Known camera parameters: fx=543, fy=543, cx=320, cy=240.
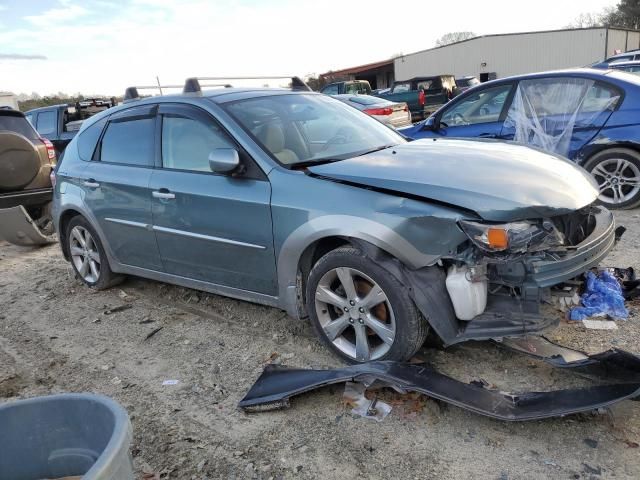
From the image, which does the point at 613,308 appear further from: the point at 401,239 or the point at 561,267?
the point at 401,239

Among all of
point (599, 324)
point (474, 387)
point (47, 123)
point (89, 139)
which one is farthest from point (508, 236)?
point (47, 123)

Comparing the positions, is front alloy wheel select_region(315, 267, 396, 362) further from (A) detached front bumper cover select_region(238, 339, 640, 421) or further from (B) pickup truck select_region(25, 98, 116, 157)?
(B) pickup truck select_region(25, 98, 116, 157)

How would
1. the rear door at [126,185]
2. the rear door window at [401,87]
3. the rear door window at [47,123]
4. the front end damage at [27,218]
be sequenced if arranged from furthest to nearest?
the rear door window at [401,87]
the rear door window at [47,123]
the front end damage at [27,218]
the rear door at [126,185]

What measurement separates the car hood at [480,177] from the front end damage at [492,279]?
114mm

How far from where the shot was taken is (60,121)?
11953 mm

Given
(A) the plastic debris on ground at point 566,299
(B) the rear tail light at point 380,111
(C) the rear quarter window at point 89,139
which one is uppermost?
(C) the rear quarter window at point 89,139

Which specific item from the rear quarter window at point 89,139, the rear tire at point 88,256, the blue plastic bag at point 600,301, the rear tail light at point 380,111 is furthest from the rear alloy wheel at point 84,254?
the rear tail light at point 380,111

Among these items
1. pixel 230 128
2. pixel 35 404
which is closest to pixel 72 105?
pixel 230 128

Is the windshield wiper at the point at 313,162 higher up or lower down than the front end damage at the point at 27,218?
higher up

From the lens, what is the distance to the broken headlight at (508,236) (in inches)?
111

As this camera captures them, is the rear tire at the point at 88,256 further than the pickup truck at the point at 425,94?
No

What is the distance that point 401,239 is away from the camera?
9.78 feet

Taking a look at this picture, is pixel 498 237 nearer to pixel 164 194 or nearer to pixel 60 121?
pixel 164 194

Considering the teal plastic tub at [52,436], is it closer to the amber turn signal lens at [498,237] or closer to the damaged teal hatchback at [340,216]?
the damaged teal hatchback at [340,216]
